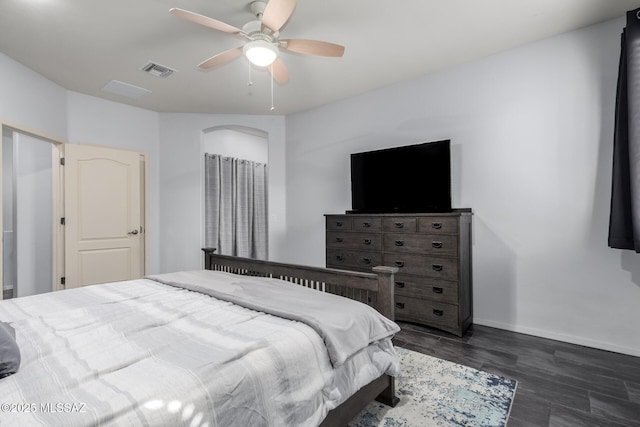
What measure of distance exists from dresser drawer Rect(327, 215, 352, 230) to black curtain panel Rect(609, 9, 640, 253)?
227 cm

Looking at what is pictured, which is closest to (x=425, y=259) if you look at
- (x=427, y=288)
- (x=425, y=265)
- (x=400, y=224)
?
(x=425, y=265)

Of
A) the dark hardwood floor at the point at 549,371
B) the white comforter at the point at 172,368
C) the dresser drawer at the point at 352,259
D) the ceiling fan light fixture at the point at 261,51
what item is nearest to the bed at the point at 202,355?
the white comforter at the point at 172,368

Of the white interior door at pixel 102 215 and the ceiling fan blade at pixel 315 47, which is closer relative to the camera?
the ceiling fan blade at pixel 315 47

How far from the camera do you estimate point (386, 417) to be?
173cm

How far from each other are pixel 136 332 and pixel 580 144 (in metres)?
3.49

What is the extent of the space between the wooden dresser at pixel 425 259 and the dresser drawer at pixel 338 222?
86mm

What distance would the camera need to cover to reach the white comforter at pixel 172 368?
83cm

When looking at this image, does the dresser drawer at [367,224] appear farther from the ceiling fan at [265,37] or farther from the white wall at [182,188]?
the white wall at [182,188]

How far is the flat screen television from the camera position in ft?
10.6

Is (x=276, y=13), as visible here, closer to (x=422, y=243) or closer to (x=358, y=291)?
(x=358, y=291)

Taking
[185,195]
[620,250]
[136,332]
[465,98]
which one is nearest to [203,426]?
[136,332]

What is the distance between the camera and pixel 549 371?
223 cm

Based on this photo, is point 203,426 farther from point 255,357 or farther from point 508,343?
point 508,343

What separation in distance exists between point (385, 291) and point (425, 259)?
1.48m
